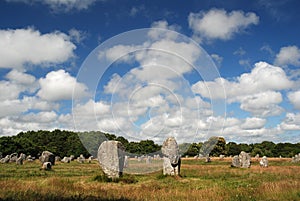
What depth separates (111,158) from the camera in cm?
2186

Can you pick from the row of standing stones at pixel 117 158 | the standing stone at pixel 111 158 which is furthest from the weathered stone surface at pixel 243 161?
the standing stone at pixel 111 158

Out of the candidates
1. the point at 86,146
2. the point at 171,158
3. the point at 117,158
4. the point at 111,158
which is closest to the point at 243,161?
the point at 171,158

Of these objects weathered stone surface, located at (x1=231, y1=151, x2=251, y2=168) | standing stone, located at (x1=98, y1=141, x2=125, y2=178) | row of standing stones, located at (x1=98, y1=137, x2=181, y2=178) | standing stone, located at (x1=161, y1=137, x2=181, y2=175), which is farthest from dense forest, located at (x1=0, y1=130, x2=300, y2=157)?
standing stone, located at (x1=98, y1=141, x2=125, y2=178)

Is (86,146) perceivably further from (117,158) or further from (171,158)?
(117,158)

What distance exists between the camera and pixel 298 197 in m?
12.6

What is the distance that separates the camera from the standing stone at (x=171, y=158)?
23562 millimetres

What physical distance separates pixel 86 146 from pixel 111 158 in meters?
57.2

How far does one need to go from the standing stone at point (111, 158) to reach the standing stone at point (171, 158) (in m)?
3.28

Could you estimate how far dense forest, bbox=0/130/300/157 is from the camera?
67812 millimetres

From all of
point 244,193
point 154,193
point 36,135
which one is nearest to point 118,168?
point 154,193

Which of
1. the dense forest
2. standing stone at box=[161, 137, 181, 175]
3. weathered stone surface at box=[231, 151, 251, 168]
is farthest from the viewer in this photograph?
the dense forest

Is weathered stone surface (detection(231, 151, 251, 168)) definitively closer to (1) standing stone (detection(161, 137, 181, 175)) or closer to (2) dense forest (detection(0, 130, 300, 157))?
(1) standing stone (detection(161, 137, 181, 175))

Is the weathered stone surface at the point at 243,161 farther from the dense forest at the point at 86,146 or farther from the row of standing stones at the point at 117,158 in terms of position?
the dense forest at the point at 86,146

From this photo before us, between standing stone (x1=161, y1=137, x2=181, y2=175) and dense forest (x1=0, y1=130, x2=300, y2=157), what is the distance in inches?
1763
